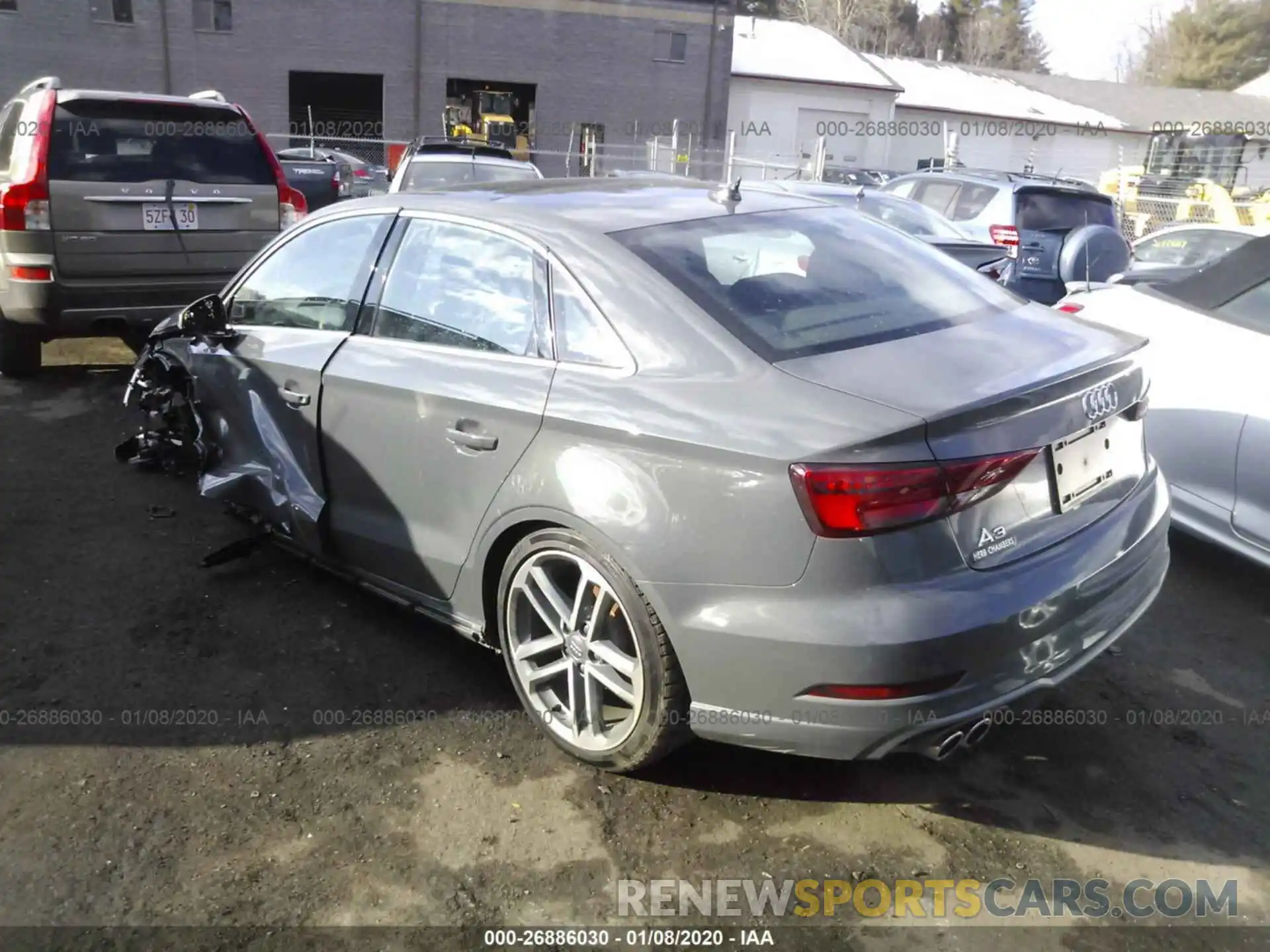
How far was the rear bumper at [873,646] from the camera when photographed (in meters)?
2.40

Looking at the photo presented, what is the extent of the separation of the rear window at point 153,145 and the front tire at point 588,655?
16.5ft

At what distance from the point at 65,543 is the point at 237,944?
9.17 ft

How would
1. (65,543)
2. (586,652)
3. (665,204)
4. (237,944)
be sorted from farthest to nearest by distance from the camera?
(65,543) < (665,204) < (586,652) < (237,944)

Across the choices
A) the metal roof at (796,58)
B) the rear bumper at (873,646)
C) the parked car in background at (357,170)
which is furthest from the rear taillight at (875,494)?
the metal roof at (796,58)

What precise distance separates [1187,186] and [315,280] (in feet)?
86.3

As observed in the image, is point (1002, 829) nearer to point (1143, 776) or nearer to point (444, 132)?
point (1143, 776)

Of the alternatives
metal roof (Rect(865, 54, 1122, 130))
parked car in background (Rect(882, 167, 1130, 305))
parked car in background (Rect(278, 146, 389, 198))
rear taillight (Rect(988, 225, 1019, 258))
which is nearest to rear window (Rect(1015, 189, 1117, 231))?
parked car in background (Rect(882, 167, 1130, 305))

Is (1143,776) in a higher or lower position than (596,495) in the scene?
lower

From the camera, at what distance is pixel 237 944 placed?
242cm

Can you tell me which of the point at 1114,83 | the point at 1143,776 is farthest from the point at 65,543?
the point at 1114,83

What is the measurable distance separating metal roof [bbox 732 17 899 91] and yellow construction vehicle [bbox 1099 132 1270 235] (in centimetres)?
1376

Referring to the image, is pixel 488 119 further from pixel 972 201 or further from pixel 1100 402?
pixel 1100 402

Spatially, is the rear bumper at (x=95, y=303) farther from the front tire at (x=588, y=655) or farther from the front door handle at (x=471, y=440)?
the front tire at (x=588, y=655)

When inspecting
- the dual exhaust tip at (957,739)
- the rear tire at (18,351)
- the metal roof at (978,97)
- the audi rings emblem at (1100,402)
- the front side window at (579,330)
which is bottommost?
the rear tire at (18,351)
